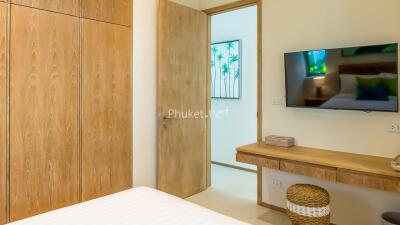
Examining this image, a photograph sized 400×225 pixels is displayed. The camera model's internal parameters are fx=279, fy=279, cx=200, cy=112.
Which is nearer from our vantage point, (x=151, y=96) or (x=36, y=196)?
(x=36, y=196)

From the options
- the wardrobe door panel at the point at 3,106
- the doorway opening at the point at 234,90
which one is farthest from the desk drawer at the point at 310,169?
the wardrobe door panel at the point at 3,106

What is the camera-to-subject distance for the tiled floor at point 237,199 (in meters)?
2.91

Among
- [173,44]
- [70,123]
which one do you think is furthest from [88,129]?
[173,44]

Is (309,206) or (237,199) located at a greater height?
(309,206)

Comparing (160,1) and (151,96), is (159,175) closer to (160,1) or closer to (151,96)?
(151,96)

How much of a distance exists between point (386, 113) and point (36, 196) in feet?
9.65

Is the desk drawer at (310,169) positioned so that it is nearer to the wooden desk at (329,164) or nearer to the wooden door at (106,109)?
the wooden desk at (329,164)

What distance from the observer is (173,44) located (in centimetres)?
318

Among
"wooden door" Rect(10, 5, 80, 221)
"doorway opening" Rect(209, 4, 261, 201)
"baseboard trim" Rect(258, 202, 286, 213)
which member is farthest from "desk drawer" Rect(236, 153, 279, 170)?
"wooden door" Rect(10, 5, 80, 221)

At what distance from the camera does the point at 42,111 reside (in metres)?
2.22

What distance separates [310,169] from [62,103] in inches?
84.6

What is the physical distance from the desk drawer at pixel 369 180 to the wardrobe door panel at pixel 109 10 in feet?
7.81

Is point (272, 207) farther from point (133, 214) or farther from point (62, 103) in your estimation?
point (62, 103)

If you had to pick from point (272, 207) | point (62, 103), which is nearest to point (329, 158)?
point (272, 207)
